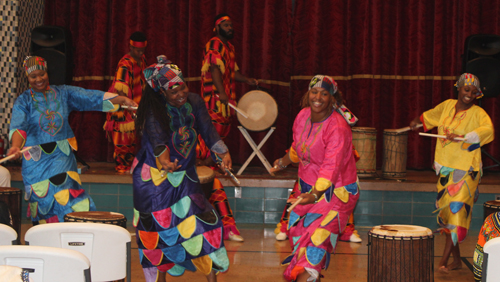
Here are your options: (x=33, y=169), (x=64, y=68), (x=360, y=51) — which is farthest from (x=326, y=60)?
(x=33, y=169)

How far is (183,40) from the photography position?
7.68 meters

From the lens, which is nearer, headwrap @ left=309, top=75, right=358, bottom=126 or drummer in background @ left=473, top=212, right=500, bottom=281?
drummer in background @ left=473, top=212, right=500, bottom=281

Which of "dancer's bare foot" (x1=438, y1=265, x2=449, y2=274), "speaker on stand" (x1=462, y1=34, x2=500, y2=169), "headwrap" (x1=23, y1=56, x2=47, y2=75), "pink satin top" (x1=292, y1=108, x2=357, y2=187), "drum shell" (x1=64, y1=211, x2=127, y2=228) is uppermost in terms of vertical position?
"speaker on stand" (x1=462, y1=34, x2=500, y2=169)

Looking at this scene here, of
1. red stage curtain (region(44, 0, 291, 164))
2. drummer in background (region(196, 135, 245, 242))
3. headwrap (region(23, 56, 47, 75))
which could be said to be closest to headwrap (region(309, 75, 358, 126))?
headwrap (region(23, 56, 47, 75))

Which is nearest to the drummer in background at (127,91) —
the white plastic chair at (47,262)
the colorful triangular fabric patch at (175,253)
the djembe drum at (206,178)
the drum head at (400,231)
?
the djembe drum at (206,178)

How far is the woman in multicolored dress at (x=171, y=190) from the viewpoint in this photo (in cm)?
352

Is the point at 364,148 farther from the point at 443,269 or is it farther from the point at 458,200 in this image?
the point at 443,269

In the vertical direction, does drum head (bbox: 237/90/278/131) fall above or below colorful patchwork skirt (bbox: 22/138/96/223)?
above

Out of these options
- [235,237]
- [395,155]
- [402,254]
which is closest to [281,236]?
[235,237]

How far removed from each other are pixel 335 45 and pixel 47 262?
6.04 m

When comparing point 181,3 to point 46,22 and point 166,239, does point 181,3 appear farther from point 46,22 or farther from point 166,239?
point 166,239

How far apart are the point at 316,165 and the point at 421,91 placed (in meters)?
4.36

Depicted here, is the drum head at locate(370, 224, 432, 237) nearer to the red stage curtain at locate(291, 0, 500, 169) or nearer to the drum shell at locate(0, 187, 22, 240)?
the drum shell at locate(0, 187, 22, 240)

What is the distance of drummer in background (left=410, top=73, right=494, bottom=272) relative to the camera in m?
4.65
